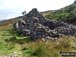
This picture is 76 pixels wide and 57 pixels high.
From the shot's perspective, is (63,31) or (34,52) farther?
(63,31)

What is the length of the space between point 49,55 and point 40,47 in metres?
1.38

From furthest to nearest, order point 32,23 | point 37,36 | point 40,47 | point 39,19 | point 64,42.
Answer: point 39,19 → point 32,23 → point 37,36 → point 64,42 → point 40,47

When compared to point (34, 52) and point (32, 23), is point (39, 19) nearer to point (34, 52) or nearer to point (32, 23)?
point (32, 23)

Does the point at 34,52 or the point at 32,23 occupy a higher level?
the point at 32,23

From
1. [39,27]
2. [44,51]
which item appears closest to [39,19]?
[39,27]

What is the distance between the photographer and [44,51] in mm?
11805

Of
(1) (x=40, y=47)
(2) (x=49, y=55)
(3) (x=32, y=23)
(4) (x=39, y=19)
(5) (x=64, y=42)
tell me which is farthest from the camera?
(4) (x=39, y=19)

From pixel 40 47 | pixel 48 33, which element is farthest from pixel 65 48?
pixel 48 33

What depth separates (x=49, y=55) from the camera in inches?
440

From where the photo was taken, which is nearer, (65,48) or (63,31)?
(65,48)

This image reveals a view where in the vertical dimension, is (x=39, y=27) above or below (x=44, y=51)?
above

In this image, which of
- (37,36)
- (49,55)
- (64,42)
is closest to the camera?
(49,55)

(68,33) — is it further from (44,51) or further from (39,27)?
(44,51)

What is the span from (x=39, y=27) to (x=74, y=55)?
9.60 meters
